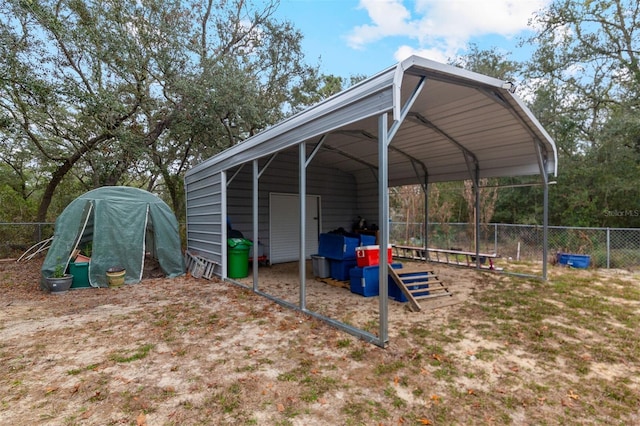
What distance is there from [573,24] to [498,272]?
9375 mm

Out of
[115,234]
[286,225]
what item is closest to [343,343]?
[115,234]

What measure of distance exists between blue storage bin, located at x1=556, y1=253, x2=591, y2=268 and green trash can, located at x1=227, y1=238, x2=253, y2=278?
7.42m

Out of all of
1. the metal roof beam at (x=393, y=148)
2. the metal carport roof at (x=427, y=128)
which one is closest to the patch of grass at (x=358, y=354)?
the metal carport roof at (x=427, y=128)

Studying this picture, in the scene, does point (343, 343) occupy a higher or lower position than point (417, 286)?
lower

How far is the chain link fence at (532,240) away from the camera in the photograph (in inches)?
280

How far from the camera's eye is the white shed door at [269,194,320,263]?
862 cm

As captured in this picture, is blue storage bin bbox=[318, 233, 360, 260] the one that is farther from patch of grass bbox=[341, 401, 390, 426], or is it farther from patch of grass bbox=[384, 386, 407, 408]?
patch of grass bbox=[341, 401, 390, 426]

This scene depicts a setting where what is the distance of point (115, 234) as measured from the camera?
633cm

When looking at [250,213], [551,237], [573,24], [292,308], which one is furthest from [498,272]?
[573,24]

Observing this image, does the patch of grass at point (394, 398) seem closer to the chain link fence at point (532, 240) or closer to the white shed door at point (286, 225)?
the white shed door at point (286, 225)

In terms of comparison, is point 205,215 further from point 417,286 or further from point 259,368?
point 259,368

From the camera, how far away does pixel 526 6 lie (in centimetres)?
1088

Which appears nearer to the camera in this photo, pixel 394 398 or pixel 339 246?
pixel 394 398

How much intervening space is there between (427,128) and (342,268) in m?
3.04
